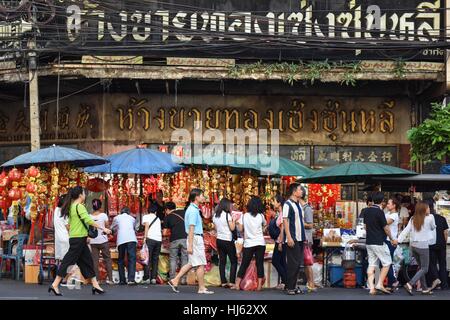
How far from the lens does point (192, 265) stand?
55.1 ft

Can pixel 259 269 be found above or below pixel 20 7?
below

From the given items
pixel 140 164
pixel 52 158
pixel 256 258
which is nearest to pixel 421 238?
pixel 256 258

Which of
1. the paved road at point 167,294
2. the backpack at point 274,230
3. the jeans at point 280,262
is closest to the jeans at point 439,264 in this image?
the paved road at point 167,294

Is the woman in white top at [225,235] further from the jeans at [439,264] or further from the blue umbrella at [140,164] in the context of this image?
the jeans at [439,264]

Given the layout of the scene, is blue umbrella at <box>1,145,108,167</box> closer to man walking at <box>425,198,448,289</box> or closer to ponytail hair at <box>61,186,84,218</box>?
ponytail hair at <box>61,186,84,218</box>

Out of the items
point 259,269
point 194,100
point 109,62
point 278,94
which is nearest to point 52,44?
point 109,62

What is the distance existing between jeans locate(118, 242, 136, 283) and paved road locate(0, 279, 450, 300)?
0.43 m

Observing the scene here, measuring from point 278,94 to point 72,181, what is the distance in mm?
8193

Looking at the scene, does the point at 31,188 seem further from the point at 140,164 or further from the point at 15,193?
the point at 140,164

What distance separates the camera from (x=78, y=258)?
16.0m

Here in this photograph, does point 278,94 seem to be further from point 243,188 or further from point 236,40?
point 243,188

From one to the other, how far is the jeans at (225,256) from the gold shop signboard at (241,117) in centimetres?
795

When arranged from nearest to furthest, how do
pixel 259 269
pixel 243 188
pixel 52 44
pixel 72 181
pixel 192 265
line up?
pixel 192 265 → pixel 259 269 → pixel 72 181 → pixel 243 188 → pixel 52 44

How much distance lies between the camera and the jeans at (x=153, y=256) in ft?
61.7
